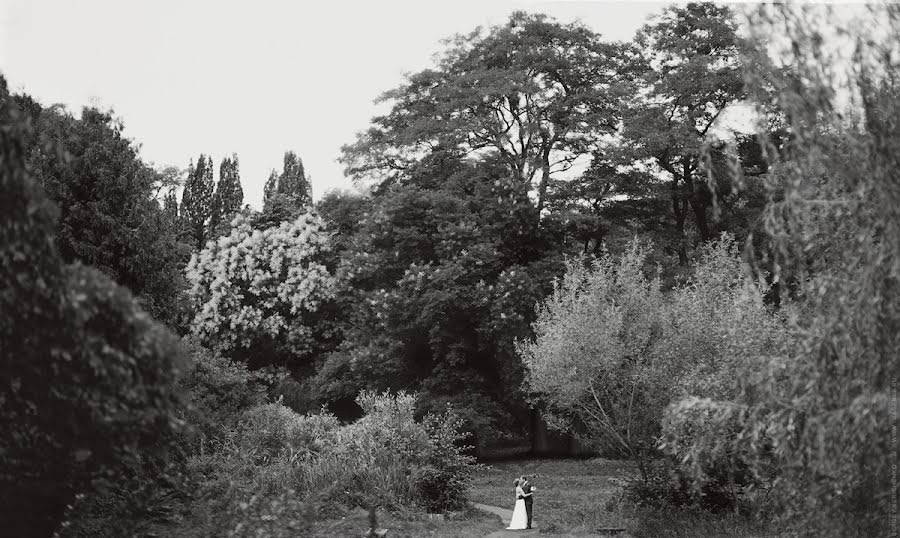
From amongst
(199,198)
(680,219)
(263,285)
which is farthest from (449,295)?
(199,198)

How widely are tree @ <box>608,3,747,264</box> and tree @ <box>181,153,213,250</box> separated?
1137 inches

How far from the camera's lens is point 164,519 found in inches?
492

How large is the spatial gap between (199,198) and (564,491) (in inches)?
1438

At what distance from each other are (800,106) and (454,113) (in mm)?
25106

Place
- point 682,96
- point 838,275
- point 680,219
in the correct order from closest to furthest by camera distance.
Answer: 1. point 838,275
2. point 682,96
3. point 680,219

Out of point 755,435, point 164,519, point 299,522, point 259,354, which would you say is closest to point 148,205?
point 164,519

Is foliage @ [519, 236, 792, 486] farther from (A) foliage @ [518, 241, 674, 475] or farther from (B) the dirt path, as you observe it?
(B) the dirt path

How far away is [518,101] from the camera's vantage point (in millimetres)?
31359

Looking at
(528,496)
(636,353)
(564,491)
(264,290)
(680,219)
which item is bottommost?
(564,491)

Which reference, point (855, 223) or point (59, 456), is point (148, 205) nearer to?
point (59, 456)

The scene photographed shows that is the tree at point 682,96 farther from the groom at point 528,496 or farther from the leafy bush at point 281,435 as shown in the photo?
the leafy bush at point 281,435

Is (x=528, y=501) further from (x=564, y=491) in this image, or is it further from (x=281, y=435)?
(x=281, y=435)

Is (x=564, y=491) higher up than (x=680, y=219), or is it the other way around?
(x=680, y=219)

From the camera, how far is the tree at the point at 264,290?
33.4m
